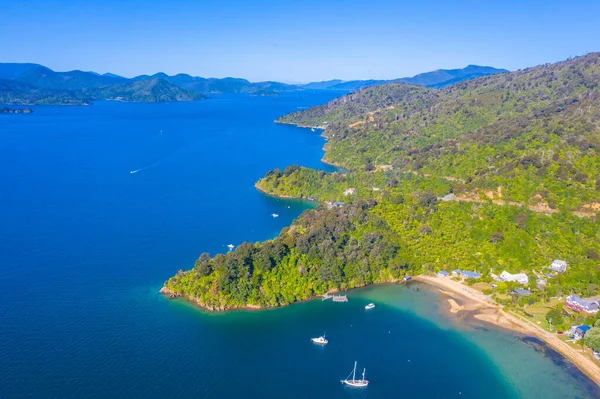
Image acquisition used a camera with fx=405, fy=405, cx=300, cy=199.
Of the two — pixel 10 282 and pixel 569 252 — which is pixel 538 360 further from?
pixel 10 282

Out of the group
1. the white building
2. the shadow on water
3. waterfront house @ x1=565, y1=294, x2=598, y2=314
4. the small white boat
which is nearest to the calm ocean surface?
the shadow on water

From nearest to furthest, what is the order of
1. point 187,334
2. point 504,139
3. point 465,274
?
point 187,334 → point 465,274 → point 504,139

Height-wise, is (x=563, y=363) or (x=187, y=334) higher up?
(x=187, y=334)

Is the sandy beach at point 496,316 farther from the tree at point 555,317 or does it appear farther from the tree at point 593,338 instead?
the tree at point 555,317

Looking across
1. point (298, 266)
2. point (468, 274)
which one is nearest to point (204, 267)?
point (298, 266)

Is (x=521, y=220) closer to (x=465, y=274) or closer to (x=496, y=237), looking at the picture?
(x=496, y=237)

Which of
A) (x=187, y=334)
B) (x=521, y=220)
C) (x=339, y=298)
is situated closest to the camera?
(x=187, y=334)

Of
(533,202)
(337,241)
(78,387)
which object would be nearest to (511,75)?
(533,202)

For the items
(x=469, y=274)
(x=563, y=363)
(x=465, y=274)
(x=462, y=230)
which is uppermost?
(x=462, y=230)
